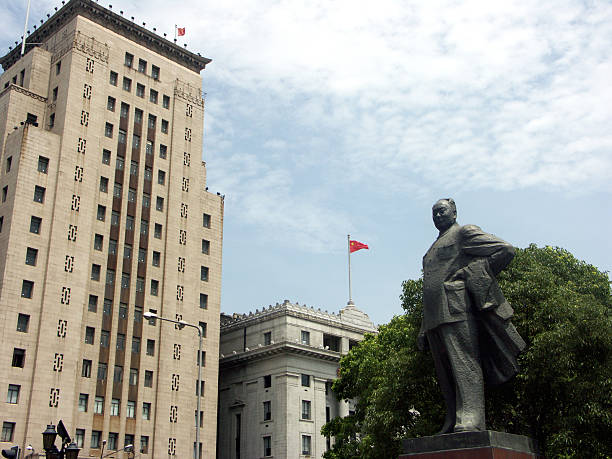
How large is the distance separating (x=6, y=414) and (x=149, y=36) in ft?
130

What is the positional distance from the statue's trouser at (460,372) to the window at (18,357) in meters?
47.1

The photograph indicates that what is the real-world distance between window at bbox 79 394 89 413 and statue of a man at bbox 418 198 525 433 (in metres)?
48.5

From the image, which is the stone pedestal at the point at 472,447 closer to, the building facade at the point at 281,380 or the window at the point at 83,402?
the window at the point at 83,402

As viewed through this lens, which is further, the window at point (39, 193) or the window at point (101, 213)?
the window at point (101, 213)

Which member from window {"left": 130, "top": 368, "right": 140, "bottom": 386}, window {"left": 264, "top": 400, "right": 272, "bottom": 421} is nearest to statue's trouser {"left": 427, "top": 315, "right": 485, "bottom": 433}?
window {"left": 130, "top": 368, "right": 140, "bottom": 386}

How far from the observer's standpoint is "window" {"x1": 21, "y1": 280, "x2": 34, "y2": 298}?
5668 centimetres

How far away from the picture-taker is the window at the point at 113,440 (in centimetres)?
5872

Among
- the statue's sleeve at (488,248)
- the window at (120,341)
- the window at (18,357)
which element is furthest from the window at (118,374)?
the statue's sleeve at (488,248)

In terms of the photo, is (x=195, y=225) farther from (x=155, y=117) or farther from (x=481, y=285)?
(x=481, y=285)

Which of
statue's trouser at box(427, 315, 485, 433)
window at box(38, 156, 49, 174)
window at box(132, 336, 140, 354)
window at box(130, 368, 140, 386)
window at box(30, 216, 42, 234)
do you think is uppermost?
window at box(38, 156, 49, 174)

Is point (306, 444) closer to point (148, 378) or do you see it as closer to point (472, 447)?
point (148, 378)

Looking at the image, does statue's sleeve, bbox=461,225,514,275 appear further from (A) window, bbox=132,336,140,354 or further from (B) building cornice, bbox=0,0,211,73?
(B) building cornice, bbox=0,0,211,73

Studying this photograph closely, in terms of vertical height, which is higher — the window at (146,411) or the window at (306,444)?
the window at (146,411)

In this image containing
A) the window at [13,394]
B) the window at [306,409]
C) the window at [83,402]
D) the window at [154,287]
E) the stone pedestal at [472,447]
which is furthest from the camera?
the window at [306,409]
